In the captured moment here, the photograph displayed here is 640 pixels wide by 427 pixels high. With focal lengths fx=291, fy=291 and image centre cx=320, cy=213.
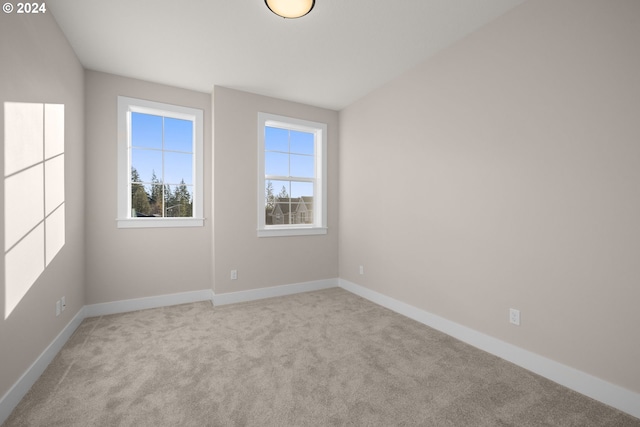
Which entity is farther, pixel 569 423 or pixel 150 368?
pixel 150 368

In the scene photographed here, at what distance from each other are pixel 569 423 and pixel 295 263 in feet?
10.3

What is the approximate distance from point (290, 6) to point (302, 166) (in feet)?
8.00

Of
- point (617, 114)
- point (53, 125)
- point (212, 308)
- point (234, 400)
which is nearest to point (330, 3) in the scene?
point (617, 114)

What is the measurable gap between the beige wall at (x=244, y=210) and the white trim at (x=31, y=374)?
4.78ft

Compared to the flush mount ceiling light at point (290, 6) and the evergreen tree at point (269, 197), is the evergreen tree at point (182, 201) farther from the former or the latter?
the flush mount ceiling light at point (290, 6)

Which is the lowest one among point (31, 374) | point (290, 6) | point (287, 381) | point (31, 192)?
point (287, 381)

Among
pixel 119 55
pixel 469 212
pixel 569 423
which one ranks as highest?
pixel 119 55

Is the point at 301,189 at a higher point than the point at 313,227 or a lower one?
higher

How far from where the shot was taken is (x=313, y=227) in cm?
436

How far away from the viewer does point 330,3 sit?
2211 millimetres

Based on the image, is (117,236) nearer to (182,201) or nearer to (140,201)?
(140,201)

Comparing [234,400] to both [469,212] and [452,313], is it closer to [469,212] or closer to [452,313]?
[452,313]

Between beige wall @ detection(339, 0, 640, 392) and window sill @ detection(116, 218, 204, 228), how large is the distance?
258 centimetres

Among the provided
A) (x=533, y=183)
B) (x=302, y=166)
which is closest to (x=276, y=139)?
(x=302, y=166)
